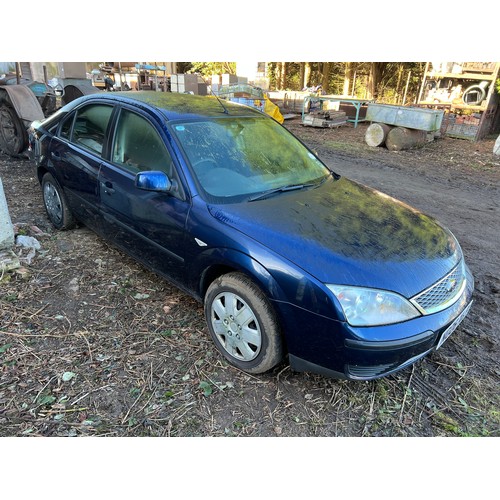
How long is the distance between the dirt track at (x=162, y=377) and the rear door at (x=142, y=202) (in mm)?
453

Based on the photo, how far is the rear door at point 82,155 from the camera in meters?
3.58

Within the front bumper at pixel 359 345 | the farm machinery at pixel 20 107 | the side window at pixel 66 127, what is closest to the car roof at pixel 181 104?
the side window at pixel 66 127

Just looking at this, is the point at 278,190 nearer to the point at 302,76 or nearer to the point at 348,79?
the point at 348,79

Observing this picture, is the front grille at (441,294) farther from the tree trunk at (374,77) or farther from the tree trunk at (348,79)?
the tree trunk at (348,79)

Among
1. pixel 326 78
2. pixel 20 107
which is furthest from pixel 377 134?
pixel 326 78

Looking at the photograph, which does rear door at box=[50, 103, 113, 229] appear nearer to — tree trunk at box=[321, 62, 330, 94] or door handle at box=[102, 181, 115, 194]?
door handle at box=[102, 181, 115, 194]

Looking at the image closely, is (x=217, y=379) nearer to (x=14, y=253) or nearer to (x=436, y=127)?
(x=14, y=253)

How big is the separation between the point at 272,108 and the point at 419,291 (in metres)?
11.9

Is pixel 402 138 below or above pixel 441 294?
below

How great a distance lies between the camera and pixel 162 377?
2.66 metres

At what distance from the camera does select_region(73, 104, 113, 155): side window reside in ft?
11.7

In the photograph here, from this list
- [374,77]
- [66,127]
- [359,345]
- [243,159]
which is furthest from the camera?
[374,77]

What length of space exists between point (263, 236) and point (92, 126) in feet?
7.62

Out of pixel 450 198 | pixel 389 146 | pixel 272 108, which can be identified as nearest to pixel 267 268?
pixel 450 198
